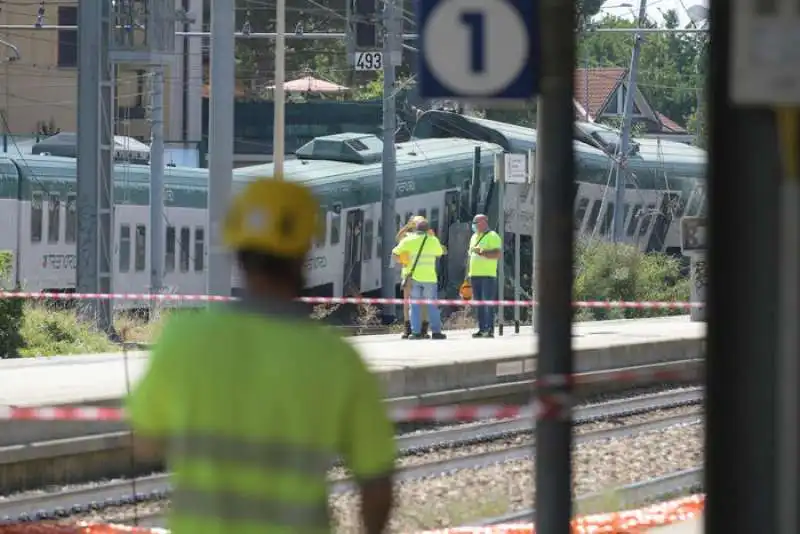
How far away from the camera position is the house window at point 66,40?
59812 millimetres

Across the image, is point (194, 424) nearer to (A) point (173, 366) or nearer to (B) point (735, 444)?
(A) point (173, 366)

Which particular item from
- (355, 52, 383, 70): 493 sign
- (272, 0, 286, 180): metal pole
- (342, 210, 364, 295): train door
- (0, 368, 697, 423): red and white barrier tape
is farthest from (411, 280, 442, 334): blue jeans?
(342, 210, 364, 295): train door

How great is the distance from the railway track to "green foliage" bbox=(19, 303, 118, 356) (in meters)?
6.46

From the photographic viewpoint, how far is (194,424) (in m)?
3.72

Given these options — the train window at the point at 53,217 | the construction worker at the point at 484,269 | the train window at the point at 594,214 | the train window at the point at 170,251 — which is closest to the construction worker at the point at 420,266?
the construction worker at the point at 484,269

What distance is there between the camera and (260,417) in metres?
3.69

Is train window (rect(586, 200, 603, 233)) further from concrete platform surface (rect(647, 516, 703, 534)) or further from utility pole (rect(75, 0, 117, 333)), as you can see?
concrete platform surface (rect(647, 516, 703, 534))

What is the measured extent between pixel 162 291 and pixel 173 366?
26.5 m

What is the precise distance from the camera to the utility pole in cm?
2423

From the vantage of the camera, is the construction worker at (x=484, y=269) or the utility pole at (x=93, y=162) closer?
the construction worker at (x=484, y=269)

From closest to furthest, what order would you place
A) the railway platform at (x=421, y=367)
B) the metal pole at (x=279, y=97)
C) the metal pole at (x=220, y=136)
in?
the railway platform at (x=421, y=367) → the metal pole at (x=220, y=136) → the metal pole at (x=279, y=97)

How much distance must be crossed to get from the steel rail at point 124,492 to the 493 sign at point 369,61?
20.0 m

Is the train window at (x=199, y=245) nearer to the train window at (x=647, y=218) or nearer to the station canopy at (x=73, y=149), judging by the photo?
the station canopy at (x=73, y=149)

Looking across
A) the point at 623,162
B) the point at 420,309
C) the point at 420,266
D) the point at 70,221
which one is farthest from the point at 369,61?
the point at 420,309
